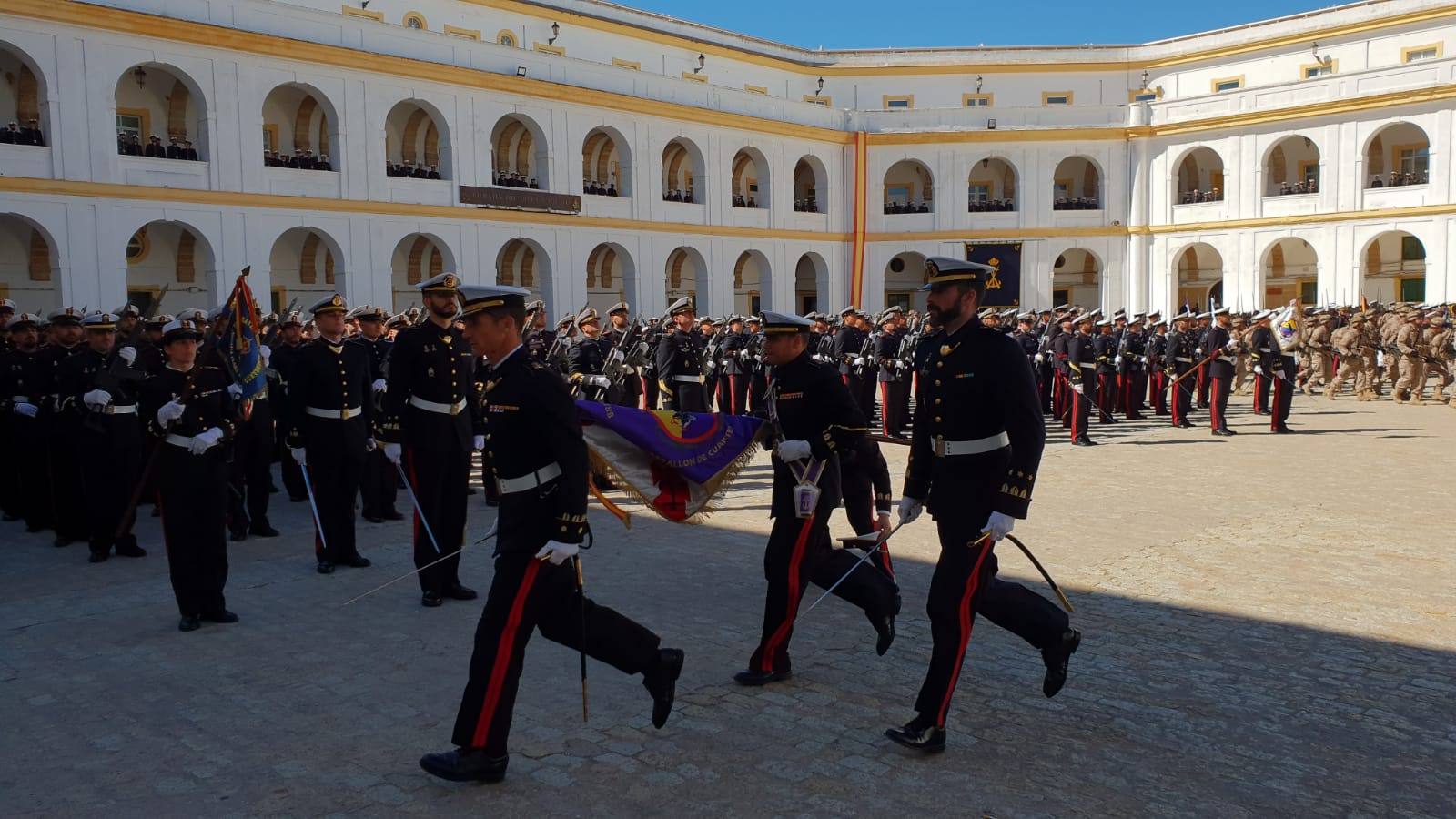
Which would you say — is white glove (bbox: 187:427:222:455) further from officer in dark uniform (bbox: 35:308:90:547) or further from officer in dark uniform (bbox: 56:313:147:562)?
officer in dark uniform (bbox: 35:308:90:547)

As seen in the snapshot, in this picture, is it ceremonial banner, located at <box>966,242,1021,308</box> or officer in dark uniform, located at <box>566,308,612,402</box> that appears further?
ceremonial banner, located at <box>966,242,1021,308</box>

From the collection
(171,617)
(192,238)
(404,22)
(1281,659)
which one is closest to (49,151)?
(192,238)

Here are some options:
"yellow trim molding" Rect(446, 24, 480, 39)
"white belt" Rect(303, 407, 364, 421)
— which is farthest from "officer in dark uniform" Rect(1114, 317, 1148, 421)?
"yellow trim molding" Rect(446, 24, 480, 39)

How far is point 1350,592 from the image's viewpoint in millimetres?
7164

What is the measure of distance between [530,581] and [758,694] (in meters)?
1.48

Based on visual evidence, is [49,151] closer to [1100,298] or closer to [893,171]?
[893,171]

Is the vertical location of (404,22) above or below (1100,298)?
above

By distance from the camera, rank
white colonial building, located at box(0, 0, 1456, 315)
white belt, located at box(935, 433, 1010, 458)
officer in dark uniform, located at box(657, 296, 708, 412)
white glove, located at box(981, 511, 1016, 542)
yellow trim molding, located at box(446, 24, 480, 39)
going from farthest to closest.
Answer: yellow trim molding, located at box(446, 24, 480, 39) < white colonial building, located at box(0, 0, 1456, 315) < officer in dark uniform, located at box(657, 296, 708, 412) < white belt, located at box(935, 433, 1010, 458) < white glove, located at box(981, 511, 1016, 542)

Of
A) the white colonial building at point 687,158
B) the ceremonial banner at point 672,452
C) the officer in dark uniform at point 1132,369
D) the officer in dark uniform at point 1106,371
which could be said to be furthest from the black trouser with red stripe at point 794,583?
the white colonial building at point 687,158

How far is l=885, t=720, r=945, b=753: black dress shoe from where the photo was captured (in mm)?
4641

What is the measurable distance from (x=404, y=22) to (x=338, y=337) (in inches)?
1260

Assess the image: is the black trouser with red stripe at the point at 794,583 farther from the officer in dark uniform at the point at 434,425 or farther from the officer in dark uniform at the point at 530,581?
the officer in dark uniform at the point at 434,425

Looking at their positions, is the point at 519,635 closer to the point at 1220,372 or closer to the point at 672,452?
the point at 672,452

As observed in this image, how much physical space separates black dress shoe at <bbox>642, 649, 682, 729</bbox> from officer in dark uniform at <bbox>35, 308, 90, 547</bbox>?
7.29m
